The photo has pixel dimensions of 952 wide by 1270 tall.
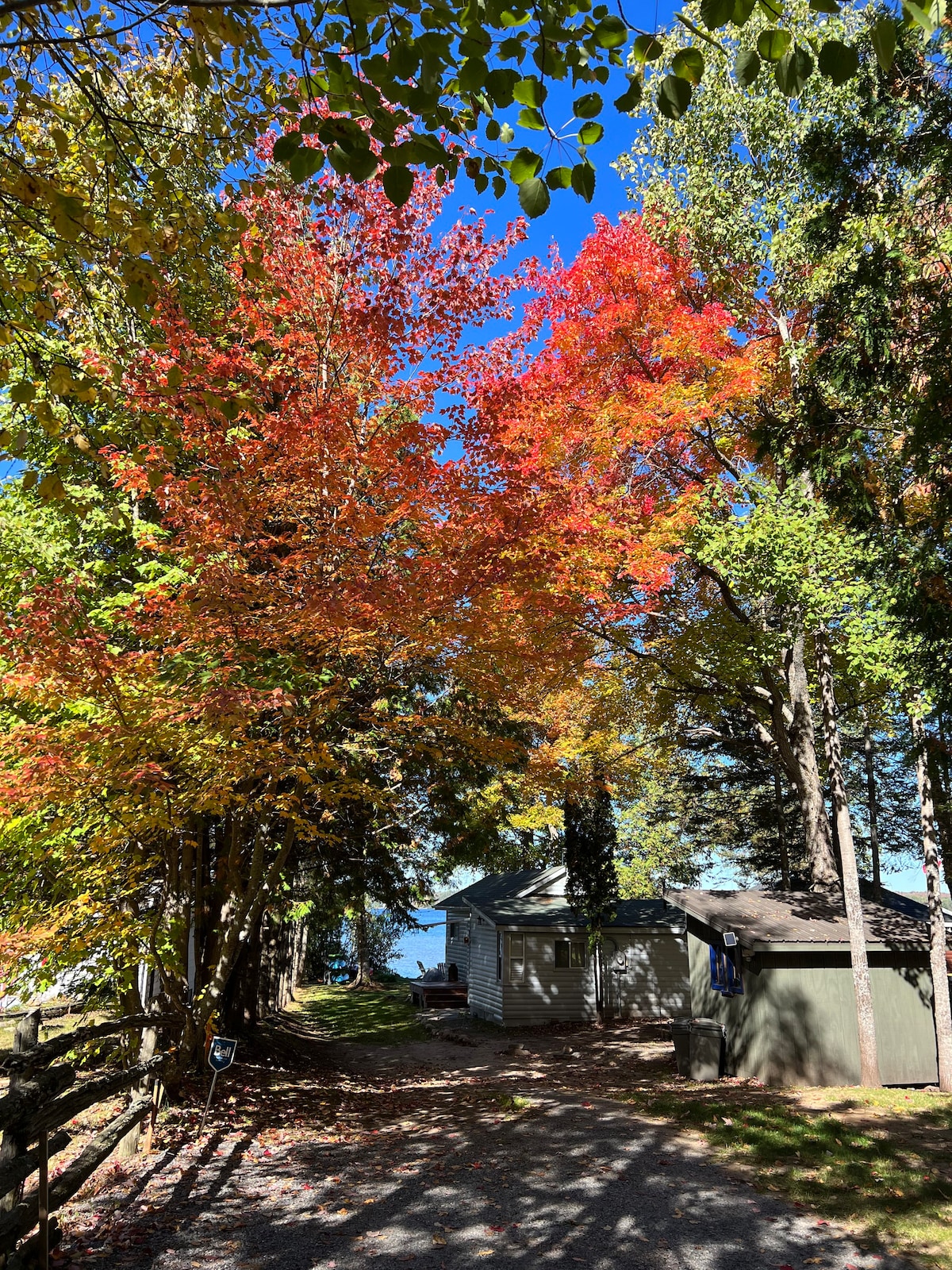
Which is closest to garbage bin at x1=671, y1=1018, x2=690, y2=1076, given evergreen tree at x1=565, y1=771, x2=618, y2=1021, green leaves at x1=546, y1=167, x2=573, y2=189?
evergreen tree at x1=565, y1=771, x2=618, y2=1021

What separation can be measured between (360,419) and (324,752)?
16.3 ft

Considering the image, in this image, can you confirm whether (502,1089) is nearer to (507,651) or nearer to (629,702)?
(507,651)

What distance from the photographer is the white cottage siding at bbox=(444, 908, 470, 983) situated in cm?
3319

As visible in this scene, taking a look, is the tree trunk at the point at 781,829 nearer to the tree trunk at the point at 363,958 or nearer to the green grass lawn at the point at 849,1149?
the green grass lawn at the point at 849,1149

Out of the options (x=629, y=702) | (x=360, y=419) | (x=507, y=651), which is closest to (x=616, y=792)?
(x=629, y=702)

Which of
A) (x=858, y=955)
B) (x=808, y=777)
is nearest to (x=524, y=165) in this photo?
(x=858, y=955)

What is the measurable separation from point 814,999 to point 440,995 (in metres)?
18.8

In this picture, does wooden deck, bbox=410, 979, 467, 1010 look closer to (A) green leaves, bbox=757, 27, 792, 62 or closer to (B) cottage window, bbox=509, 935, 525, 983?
(B) cottage window, bbox=509, 935, 525, 983

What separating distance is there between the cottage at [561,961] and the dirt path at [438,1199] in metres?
13.6

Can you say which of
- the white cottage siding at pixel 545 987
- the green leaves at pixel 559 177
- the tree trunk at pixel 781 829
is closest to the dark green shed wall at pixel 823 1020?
the white cottage siding at pixel 545 987

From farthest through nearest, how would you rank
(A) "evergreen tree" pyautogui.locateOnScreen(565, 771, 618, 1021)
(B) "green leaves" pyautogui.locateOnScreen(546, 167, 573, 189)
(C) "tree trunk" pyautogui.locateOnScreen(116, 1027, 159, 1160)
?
(A) "evergreen tree" pyautogui.locateOnScreen(565, 771, 618, 1021) < (C) "tree trunk" pyautogui.locateOnScreen(116, 1027, 159, 1160) < (B) "green leaves" pyautogui.locateOnScreen(546, 167, 573, 189)

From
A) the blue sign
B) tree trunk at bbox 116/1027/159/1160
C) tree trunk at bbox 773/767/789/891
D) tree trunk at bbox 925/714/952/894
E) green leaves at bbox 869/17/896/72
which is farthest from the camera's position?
tree trunk at bbox 773/767/789/891

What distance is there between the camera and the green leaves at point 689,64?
2.81 metres

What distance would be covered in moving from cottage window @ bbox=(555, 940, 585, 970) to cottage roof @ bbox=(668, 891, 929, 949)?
33.1ft
